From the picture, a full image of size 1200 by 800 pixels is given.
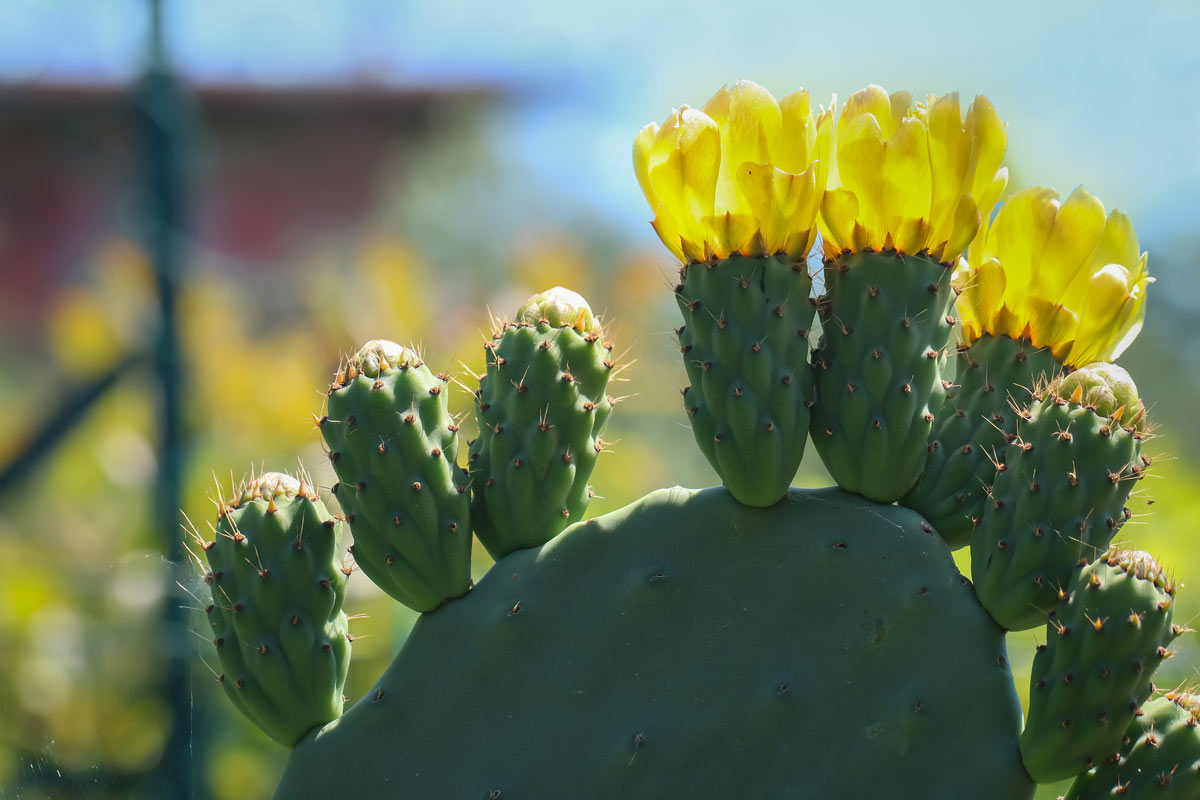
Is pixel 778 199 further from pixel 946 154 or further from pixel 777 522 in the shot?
pixel 777 522

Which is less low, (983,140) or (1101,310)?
(983,140)

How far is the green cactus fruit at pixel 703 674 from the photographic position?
99cm

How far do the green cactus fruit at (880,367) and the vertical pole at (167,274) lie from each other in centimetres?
215

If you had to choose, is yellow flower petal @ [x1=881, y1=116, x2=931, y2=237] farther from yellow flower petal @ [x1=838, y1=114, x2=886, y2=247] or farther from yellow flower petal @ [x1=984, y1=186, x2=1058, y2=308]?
yellow flower petal @ [x1=984, y1=186, x2=1058, y2=308]

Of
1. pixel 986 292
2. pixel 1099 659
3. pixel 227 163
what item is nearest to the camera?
pixel 1099 659

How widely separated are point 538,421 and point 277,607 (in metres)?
0.32

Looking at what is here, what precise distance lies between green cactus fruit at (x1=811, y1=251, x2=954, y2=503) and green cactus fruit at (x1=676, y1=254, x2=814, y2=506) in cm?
4

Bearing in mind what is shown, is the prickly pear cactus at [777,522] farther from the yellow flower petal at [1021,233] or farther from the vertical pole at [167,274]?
the vertical pole at [167,274]

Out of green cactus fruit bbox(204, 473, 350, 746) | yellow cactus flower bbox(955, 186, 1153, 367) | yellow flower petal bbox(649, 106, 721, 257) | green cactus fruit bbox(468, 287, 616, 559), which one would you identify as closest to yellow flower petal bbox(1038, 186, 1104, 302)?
yellow cactus flower bbox(955, 186, 1153, 367)

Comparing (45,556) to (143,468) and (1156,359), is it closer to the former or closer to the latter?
(143,468)

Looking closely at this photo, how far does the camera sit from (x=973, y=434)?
3.62ft

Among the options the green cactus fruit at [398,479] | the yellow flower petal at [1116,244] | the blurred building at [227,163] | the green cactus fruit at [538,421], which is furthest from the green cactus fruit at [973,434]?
the blurred building at [227,163]

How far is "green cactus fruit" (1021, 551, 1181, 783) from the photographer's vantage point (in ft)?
2.99

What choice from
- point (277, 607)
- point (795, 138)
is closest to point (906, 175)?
point (795, 138)
